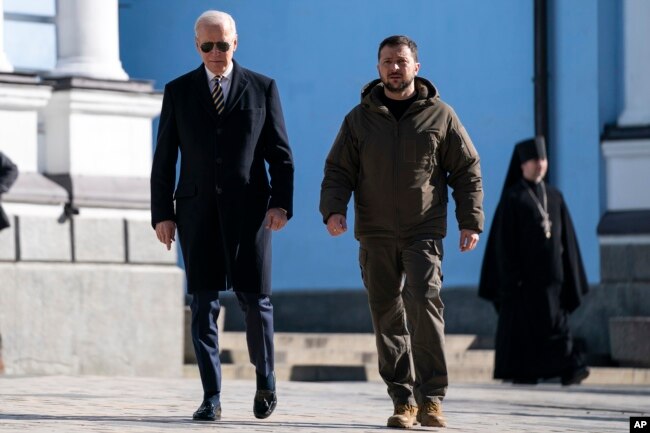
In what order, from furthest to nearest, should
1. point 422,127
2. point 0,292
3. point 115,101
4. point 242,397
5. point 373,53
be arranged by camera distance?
1. point 373,53
2. point 115,101
3. point 0,292
4. point 242,397
5. point 422,127

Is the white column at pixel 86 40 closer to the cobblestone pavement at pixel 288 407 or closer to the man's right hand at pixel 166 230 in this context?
the cobblestone pavement at pixel 288 407

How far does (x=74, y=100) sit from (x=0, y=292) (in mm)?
1468

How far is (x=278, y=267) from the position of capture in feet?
64.2

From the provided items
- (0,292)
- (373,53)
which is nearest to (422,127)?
(0,292)

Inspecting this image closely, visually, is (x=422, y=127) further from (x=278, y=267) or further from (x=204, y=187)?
(x=278, y=267)

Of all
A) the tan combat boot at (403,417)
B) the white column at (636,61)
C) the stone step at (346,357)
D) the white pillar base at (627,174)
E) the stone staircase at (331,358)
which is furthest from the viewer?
the white column at (636,61)

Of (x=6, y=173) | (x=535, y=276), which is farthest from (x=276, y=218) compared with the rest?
(x=535, y=276)

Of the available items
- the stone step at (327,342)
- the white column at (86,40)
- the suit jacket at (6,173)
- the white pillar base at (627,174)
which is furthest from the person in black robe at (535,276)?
the suit jacket at (6,173)

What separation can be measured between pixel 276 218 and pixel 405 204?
556 mm

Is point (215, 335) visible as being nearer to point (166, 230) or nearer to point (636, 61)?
point (166, 230)

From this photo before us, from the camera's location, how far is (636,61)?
18.2 meters

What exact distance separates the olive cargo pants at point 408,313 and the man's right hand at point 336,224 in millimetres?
149

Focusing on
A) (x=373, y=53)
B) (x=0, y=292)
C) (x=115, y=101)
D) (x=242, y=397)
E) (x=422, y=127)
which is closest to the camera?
(x=422, y=127)

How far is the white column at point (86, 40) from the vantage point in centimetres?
1480
